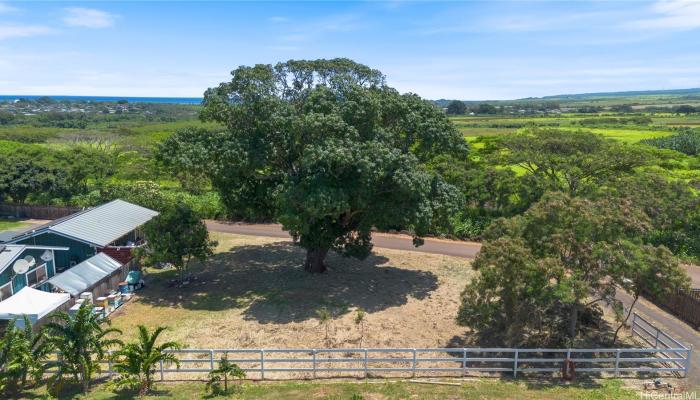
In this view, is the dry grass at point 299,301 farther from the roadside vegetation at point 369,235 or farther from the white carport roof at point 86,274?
the white carport roof at point 86,274

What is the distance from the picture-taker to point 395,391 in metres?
14.6

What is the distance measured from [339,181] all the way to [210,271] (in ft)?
34.2

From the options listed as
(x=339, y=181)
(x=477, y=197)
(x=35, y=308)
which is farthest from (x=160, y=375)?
(x=477, y=197)

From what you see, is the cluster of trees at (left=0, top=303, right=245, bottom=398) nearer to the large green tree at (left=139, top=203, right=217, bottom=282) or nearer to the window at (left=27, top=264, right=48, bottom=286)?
the window at (left=27, top=264, right=48, bottom=286)

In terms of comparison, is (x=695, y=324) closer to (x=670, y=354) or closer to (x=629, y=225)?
(x=670, y=354)

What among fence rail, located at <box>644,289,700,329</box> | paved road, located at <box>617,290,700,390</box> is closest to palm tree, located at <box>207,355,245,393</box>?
paved road, located at <box>617,290,700,390</box>

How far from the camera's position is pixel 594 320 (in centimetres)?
1925

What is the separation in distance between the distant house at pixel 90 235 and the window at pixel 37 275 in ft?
4.10

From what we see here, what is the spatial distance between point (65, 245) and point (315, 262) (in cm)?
1268

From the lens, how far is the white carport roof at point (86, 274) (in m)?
20.9

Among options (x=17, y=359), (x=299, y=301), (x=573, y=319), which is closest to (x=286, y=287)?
(x=299, y=301)

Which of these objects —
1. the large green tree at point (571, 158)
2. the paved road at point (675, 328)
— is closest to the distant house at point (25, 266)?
Result: the paved road at point (675, 328)

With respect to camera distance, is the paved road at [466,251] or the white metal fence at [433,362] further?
the paved road at [466,251]

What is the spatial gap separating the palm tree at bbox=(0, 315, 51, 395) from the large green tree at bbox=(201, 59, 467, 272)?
32.4ft
